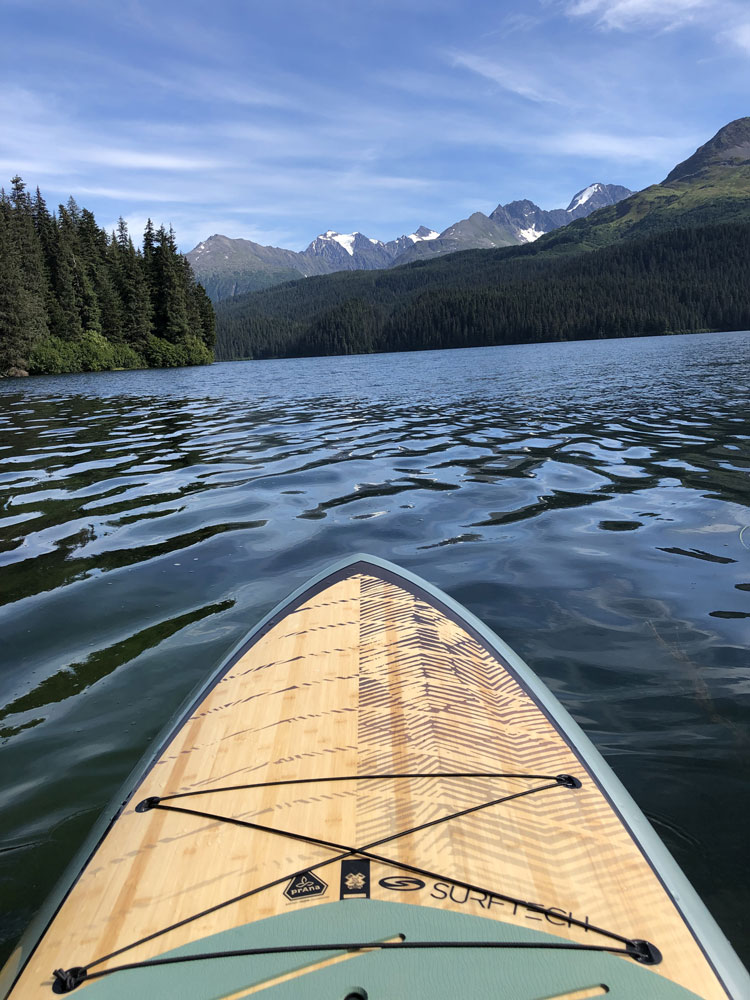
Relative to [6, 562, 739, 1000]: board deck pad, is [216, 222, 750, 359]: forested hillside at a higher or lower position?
higher

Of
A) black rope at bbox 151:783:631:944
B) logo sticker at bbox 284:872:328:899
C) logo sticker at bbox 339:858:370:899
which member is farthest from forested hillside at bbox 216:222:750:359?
logo sticker at bbox 284:872:328:899

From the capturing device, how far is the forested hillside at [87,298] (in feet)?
178

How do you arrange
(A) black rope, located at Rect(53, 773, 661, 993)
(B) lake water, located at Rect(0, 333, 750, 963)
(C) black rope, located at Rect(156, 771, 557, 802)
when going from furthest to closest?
1. (B) lake water, located at Rect(0, 333, 750, 963)
2. (C) black rope, located at Rect(156, 771, 557, 802)
3. (A) black rope, located at Rect(53, 773, 661, 993)

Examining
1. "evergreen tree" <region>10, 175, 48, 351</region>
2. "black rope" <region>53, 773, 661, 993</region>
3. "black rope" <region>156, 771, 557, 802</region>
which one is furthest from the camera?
"evergreen tree" <region>10, 175, 48, 351</region>

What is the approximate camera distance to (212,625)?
19.3ft

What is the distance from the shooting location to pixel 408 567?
730 cm

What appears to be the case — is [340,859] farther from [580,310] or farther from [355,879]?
[580,310]

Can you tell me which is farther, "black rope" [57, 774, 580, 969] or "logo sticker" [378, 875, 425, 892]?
"logo sticker" [378, 875, 425, 892]

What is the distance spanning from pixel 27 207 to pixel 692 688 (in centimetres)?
8204

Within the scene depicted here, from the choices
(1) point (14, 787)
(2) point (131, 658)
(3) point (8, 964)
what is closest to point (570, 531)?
(2) point (131, 658)

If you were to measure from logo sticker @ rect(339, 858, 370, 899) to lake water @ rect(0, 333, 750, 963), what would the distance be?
153cm

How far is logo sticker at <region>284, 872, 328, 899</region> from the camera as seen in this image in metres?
2.44

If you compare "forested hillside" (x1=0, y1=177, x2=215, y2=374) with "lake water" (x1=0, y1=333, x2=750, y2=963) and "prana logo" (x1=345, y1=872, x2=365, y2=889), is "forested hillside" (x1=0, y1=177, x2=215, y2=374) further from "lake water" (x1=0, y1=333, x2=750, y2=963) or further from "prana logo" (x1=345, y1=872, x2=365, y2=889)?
"prana logo" (x1=345, y1=872, x2=365, y2=889)

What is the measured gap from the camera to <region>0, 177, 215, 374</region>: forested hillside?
5438cm
